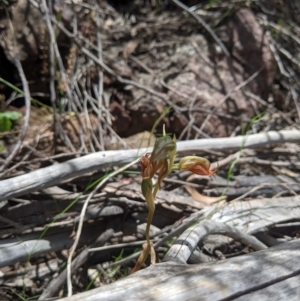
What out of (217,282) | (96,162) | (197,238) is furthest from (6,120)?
(217,282)

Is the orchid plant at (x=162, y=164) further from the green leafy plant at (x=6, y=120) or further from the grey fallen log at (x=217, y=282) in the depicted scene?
the green leafy plant at (x=6, y=120)

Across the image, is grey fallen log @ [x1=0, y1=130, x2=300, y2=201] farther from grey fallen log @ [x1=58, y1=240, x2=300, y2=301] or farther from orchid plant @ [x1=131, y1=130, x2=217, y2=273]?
grey fallen log @ [x1=58, y1=240, x2=300, y2=301]

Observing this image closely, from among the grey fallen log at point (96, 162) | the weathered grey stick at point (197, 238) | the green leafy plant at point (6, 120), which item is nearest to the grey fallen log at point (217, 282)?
the weathered grey stick at point (197, 238)

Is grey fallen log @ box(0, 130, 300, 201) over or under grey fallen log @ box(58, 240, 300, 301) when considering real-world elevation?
over

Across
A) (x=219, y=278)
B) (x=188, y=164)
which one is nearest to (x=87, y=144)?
(x=188, y=164)

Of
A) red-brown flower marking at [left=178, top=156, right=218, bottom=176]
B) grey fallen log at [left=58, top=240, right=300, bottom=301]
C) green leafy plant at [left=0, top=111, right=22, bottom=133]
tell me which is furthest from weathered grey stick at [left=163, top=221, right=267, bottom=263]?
green leafy plant at [left=0, top=111, right=22, bottom=133]
